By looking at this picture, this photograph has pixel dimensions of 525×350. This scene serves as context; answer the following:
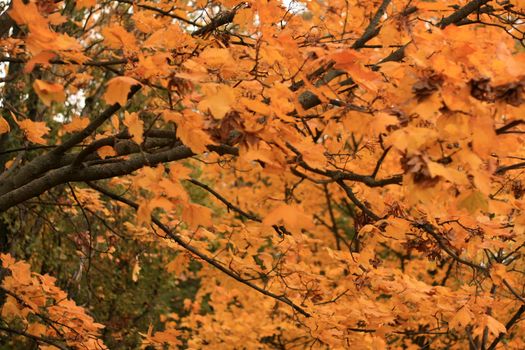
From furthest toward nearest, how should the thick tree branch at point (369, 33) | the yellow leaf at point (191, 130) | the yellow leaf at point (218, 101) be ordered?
the thick tree branch at point (369, 33), the yellow leaf at point (191, 130), the yellow leaf at point (218, 101)

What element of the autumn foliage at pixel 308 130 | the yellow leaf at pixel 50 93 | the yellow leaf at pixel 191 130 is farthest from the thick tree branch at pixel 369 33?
the yellow leaf at pixel 50 93

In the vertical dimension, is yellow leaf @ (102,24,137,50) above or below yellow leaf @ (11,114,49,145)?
below

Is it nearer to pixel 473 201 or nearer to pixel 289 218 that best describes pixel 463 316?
pixel 473 201

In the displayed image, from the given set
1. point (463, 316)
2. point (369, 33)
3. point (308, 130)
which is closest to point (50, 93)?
point (308, 130)

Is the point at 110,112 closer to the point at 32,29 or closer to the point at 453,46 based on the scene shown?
the point at 32,29

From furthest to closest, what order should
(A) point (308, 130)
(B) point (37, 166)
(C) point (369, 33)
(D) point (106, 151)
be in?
(B) point (37, 166) < (C) point (369, 33) < (D) point (106, 151) < (A) point (308, 130)

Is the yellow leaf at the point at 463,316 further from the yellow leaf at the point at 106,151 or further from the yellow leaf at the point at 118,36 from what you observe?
the yellow leaf at the point at 118,36

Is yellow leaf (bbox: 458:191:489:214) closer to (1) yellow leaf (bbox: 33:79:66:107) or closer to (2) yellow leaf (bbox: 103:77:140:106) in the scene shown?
(2) yellow leaf (bbox: 103:77:140:106)

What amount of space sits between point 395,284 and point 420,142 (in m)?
1.98

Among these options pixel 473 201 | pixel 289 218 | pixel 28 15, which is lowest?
pixel 289 218

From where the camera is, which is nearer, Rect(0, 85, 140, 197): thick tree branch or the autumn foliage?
the autumn foliage

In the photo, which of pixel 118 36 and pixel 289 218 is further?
pixel 118 36

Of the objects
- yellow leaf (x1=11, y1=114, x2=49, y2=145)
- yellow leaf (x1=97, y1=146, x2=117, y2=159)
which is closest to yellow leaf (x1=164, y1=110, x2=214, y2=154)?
yellow leaf (x1=97, y1=146, x2=117, y2=159)

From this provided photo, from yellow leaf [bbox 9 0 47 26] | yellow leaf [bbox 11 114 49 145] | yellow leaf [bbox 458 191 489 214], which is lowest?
yellow leaf [bbox 458 191 489 214]
